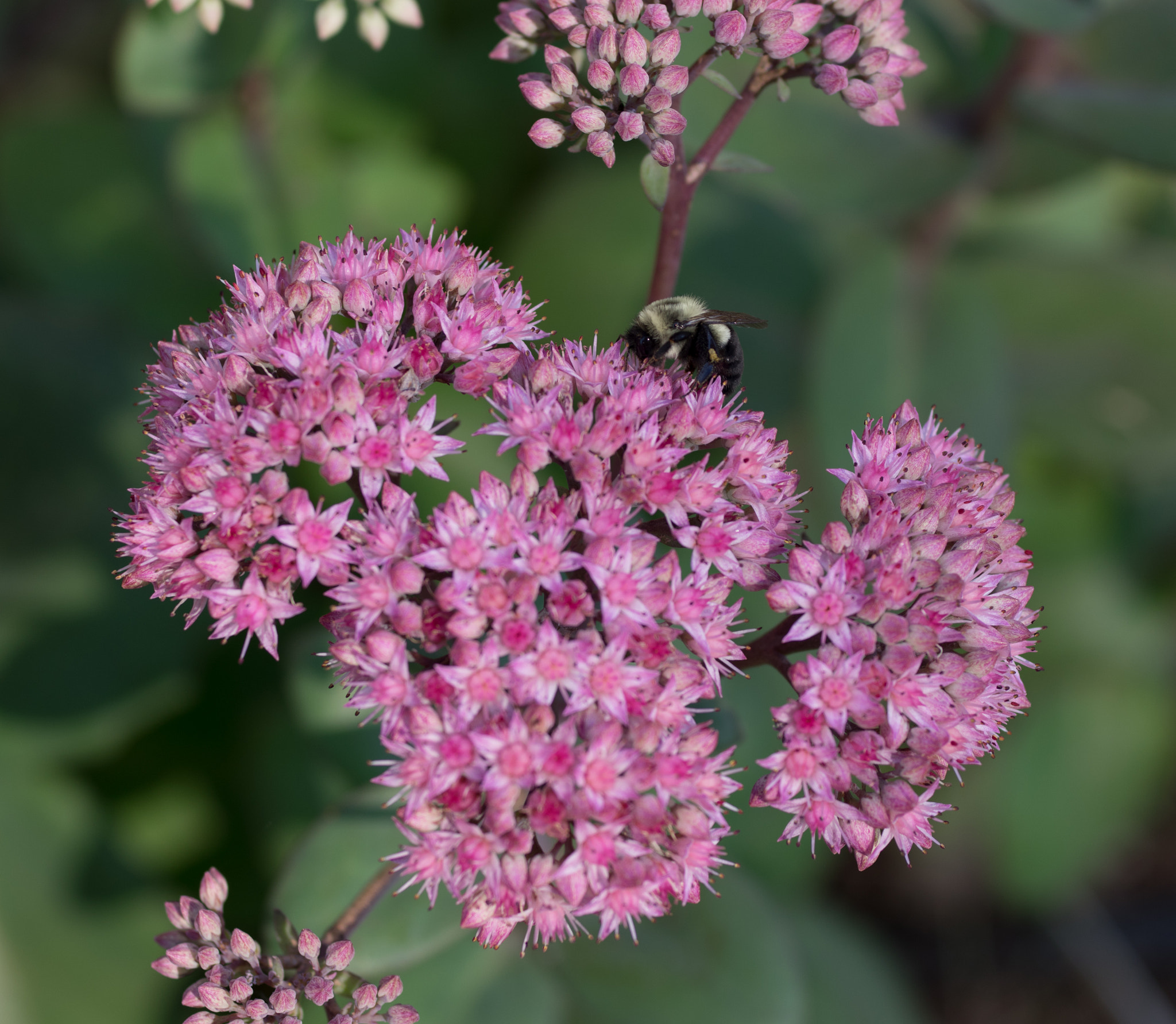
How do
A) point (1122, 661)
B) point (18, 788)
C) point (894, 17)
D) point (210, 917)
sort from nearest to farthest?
point (210, 917), point (894, 17), point (18, 788), point (1122, 661)

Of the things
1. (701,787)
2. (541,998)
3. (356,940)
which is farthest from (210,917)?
(541,998)

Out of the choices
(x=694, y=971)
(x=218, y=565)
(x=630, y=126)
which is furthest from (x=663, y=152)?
(x=694, y=971)

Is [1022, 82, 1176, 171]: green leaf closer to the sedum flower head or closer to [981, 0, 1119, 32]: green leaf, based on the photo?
[981, 0, 1119, 32]: green leaf

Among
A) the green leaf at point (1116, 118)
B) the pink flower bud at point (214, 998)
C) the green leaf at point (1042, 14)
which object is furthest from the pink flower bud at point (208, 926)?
the green leaf at point (1116, 118)

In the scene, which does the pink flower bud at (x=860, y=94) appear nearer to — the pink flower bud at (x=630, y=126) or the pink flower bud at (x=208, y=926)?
the pink flower bud at (x=630, y=126)

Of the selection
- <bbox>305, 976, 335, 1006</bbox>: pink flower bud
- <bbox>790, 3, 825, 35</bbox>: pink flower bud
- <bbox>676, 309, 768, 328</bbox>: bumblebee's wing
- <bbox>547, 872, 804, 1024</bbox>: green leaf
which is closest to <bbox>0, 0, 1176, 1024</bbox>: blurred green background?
<bbox>547, 872, 804, 1024</bbox>: green leaf

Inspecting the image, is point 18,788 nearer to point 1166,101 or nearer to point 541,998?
point 541,998
